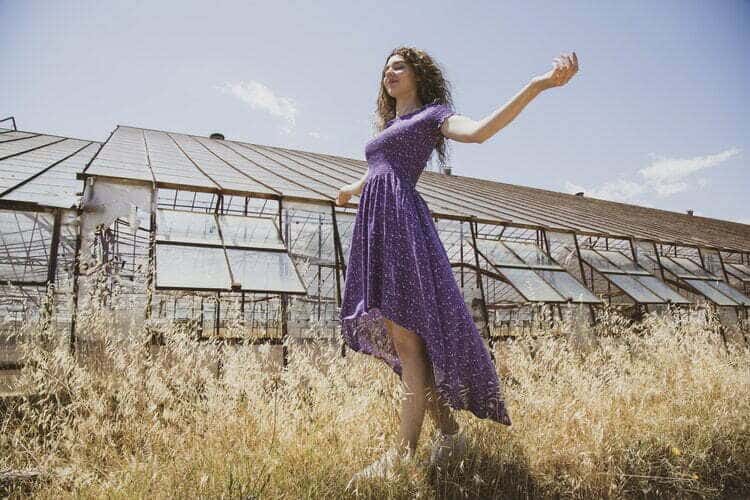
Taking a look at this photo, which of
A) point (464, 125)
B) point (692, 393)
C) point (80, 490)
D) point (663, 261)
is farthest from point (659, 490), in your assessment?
point (663, 261)

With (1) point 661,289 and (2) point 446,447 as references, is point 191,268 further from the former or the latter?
(1) point 661,289

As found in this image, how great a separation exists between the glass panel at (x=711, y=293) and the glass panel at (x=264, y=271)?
280 inches

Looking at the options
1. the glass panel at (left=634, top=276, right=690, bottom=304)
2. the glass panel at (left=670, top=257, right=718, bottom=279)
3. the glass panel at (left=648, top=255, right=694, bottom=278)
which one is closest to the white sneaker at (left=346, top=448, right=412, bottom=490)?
the glass panel at (left=634, top=276, right=690, bottom=304)

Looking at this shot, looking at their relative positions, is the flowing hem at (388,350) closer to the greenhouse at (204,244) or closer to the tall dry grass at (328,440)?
the tall dry grass at (328,440)

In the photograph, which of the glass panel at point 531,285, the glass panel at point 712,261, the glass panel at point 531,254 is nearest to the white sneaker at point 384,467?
the glass panel at point 531,285

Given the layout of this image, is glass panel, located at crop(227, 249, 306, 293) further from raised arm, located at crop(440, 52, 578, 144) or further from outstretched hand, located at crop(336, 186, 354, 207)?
raised arm, located at crop(440, 52, 578, 144)

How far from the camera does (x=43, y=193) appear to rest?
393cm

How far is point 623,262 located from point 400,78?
6.73 meters

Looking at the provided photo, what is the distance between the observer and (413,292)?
1853 mm

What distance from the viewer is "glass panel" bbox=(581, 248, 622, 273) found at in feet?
22.6

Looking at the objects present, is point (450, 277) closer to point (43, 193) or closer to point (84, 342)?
point (84, 342)

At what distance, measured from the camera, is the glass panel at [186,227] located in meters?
4.04

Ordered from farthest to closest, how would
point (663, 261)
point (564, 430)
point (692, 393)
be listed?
point (663, 261) → point (692, 393) → point (564, 430)

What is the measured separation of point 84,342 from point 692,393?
4486mm
